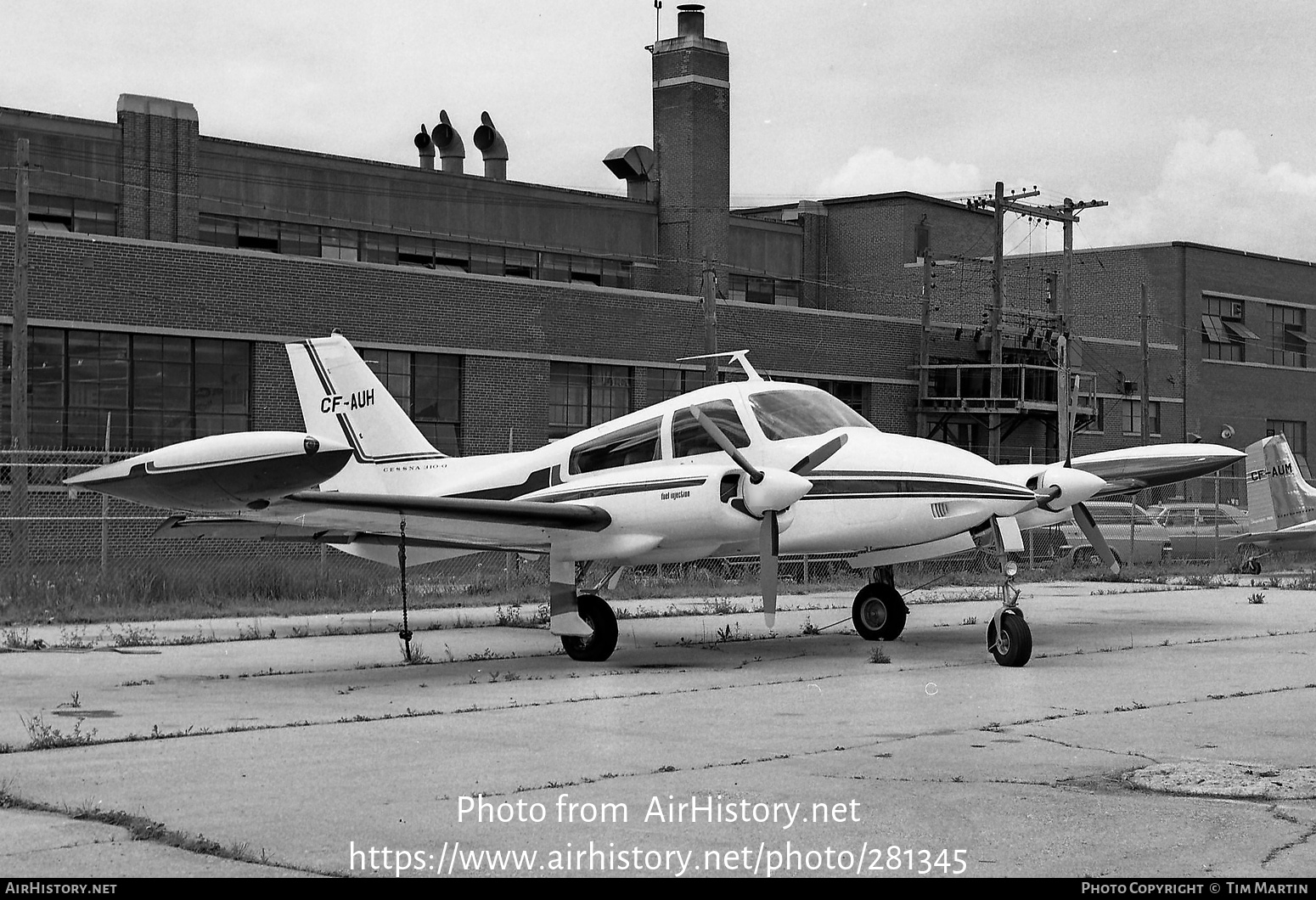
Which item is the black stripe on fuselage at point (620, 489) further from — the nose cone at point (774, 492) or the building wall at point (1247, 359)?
the building wall at point (1247, 359)

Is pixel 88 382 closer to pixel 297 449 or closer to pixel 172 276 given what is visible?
pixel 172 276

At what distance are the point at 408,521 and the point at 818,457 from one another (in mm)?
4186

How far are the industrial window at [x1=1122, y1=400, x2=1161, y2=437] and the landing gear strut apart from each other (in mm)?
46945

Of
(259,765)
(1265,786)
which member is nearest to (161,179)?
(259,765)

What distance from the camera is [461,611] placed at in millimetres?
21594

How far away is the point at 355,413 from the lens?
1880 centimetres

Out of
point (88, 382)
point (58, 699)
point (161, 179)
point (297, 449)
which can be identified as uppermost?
point (161, 179)

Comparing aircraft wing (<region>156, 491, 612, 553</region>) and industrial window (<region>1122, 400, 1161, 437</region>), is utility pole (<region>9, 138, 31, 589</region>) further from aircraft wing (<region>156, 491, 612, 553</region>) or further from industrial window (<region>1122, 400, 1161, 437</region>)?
industrial window (<region>1122, 400, 1161, 437</region>)

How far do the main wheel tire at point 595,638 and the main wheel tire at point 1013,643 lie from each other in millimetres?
3713

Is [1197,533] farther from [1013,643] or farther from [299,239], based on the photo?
[299,239]

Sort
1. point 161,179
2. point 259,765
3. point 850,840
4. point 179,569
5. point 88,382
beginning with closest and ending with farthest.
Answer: point 850,840 < point 259,765 < point 179,569 < point 88,382 < point 161,179

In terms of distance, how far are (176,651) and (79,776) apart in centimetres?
763

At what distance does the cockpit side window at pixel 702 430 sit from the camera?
15.2 meters

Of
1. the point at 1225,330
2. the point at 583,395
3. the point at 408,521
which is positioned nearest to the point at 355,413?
the point at 408,521
